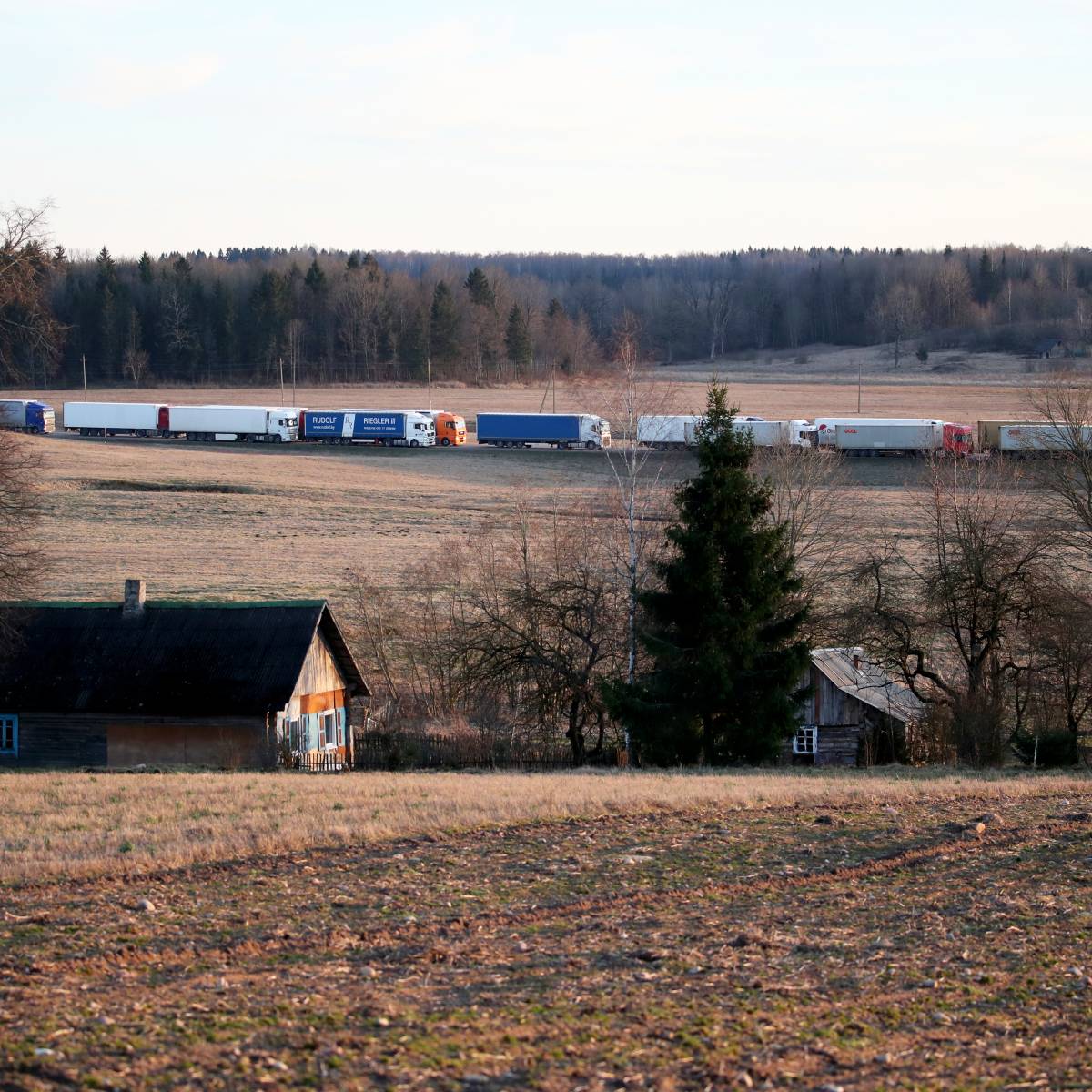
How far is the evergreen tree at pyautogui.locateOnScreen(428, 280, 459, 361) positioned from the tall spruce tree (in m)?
106

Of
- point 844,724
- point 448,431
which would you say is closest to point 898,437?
point 448,431

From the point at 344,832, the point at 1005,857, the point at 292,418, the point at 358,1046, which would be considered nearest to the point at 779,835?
the point at 1005,857

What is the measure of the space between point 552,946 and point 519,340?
12491 centimetres

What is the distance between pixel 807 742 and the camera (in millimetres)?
32938

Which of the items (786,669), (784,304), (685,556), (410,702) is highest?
(784,304)

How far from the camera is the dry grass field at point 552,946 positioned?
7699 millimetres

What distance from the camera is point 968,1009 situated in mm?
8852

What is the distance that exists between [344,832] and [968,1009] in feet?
25.9

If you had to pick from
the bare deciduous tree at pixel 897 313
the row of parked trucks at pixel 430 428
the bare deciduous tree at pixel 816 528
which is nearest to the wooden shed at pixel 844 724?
the bare deciduous tree at pixel 816 528

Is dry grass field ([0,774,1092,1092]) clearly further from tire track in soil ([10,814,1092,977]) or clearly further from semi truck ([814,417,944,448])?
semi truck ([814,417,944,448])

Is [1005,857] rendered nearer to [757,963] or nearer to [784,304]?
[757,963]

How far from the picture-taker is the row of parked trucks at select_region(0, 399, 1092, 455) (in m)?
78.4

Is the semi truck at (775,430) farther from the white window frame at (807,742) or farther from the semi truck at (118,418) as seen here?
the semi truck at (118,418)

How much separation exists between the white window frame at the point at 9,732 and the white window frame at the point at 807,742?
1883 centimetres
